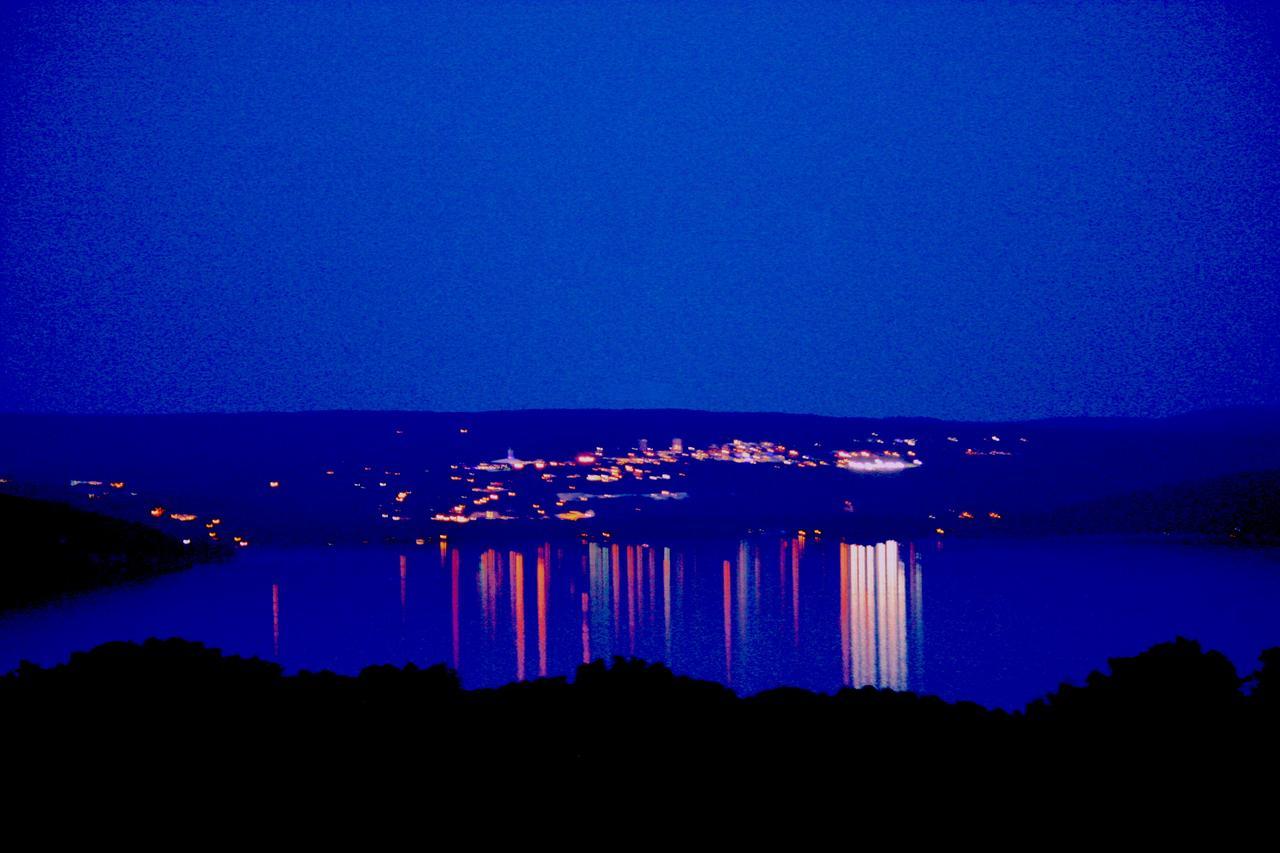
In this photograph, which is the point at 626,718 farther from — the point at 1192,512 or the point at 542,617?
the point at 1192,512

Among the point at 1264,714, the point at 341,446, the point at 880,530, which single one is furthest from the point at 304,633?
the point at 341,446

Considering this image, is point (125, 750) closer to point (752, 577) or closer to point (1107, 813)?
point (1107, 813)

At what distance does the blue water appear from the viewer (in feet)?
47.4

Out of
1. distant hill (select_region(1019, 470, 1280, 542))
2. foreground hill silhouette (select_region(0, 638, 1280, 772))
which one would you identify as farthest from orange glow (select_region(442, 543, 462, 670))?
distant hill (select_region(1019, 470, 1280, 542))

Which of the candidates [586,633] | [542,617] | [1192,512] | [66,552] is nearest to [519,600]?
[542,617]

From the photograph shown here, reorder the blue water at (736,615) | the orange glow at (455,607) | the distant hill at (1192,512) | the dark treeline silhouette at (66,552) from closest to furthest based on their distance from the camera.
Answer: the blue water at (736,615)
the orange glow at (455,607)
the dark treeline silhouette at (66,552)
the distant hill at (1192,512)

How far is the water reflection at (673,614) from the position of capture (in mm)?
14773

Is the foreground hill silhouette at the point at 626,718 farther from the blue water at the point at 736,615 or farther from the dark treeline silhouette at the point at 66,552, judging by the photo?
the dark treeline silhouette at the point at 66,552

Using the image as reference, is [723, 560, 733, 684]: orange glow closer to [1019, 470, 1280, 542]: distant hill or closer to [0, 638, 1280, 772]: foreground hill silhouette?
[0, 638, 1280, 772]: foreground hill silhouette

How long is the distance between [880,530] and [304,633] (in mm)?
29218

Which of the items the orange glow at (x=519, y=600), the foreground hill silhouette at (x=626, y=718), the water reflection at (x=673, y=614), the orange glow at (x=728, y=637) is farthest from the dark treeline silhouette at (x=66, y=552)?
the foreground hill silhouette at (x=626, y=718)

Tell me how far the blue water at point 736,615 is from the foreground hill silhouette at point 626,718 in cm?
572

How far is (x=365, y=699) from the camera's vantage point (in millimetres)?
6363

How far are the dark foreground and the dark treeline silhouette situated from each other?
1524 cm
